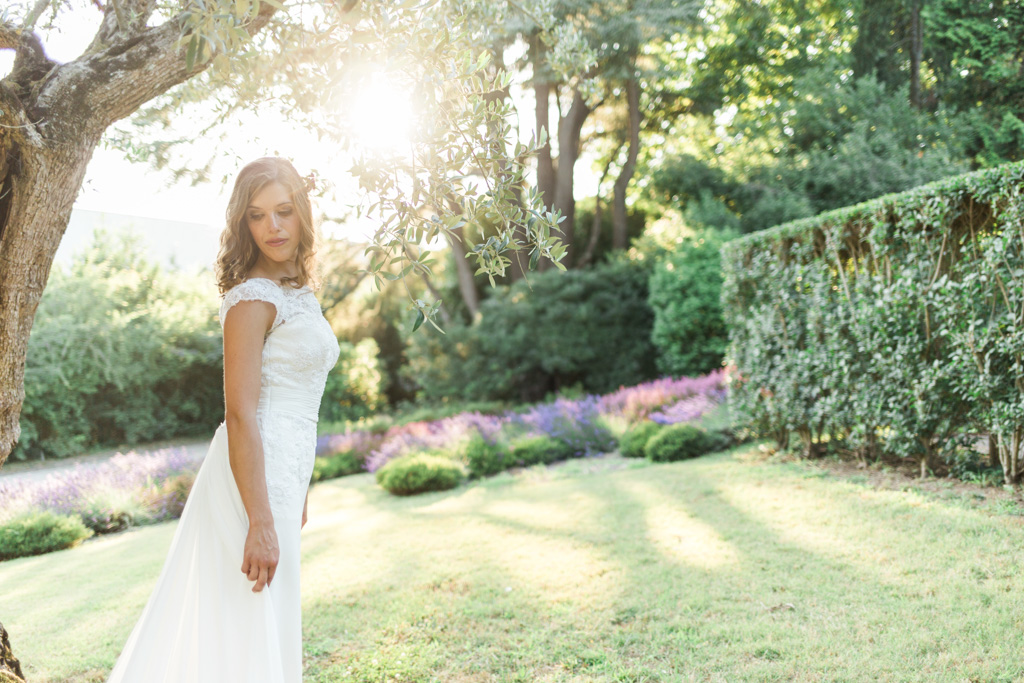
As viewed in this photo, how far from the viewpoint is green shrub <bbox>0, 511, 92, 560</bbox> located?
590cm

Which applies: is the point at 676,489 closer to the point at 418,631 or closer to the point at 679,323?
the point at 418,631

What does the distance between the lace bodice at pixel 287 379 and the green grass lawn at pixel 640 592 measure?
1.39 metres

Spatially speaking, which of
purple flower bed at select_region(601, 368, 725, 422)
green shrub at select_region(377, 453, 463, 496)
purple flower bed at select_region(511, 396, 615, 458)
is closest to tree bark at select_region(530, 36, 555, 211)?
purple flower bed at select_region(511, 396, 615, 458)

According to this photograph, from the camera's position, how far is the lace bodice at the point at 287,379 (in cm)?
220

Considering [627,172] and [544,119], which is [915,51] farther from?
[544,119]

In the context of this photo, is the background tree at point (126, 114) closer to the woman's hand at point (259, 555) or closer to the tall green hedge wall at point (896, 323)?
the woman's hand at point (259, 555)

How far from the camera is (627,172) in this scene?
48.4 ft

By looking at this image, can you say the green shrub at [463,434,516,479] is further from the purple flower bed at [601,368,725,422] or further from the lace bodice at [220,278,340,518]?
the lace bodice at [220,278,340,518]

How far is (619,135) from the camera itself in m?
16.4

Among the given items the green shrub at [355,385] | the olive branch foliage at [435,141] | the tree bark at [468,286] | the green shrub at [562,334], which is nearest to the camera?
the olive branch foliage at [435,141]

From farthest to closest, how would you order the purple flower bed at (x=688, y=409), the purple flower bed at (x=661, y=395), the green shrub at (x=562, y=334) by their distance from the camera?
the green shrub at (x=562, y=334) < the purple flower bed at (x=661, y=395) < the purple flower bed at (x=688, y=409)

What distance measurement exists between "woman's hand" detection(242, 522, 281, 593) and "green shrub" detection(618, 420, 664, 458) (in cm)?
654

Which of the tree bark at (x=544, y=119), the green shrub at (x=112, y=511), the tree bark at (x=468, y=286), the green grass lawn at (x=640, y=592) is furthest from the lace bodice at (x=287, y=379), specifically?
the tree bark at (x=468, y=286)

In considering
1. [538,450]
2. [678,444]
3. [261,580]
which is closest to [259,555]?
[261,580]
